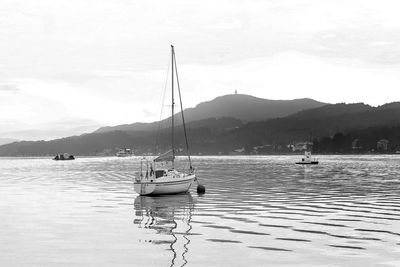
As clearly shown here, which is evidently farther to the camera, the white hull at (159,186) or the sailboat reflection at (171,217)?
the white hull at (159,186)

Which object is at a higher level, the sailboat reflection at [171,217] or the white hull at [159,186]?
the white hull at [159,186]

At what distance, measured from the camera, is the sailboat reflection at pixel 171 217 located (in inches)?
974

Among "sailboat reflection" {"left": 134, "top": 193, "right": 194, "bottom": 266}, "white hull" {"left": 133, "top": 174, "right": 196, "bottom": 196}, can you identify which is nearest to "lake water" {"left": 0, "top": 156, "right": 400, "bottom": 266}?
"sailboat reflection" {"left": 134, "top": 193, "right": 194, "bottom": 266}

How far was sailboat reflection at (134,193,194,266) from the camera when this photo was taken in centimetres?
2475

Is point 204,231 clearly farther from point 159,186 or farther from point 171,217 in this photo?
point 159,186

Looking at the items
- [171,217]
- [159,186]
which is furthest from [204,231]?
[159,186]

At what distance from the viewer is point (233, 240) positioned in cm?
2639

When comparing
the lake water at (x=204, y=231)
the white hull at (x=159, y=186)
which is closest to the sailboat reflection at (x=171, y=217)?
the lake water at (x=204, y=231)

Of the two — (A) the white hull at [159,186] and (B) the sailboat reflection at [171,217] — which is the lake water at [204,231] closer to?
(B) the sailboat reflection at [171,217]

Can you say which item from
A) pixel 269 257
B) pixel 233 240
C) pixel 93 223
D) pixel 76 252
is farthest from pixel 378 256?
pixel 93 223

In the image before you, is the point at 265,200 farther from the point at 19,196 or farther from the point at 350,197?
the point at 19,196

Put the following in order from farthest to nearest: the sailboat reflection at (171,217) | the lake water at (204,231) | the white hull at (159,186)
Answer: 1. the white hull at (159,186)
2. the sailboat reflection at (171,217)
3. the lake water at (204,231)

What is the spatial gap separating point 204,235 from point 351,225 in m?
9.25

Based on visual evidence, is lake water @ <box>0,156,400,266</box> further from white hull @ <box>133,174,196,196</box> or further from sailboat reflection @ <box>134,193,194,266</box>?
white hull @ <box>133,174,196,196</box>
